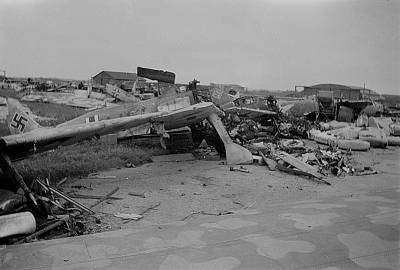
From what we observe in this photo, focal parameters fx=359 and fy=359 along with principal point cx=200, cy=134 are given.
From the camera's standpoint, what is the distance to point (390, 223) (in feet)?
17.4

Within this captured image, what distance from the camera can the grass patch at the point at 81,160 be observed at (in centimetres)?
1011

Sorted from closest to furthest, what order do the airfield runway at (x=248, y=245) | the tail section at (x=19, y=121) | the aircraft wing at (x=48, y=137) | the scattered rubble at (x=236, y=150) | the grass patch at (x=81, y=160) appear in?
1. the airfield runway at (x=248, y=245)
2. the scattered rubble at (x=236, y=150)
3. the aircraft wing at (x=48, y=137)
4. the tail section at (x=19, y=121)
5. the grass patch at (x=81, y=160)

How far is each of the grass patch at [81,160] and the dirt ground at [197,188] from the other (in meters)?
0.60

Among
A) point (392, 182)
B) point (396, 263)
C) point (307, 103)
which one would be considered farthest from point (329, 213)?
point (307, 103)

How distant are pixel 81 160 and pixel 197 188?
4473 mm

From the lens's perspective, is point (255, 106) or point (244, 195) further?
point (255, 106)

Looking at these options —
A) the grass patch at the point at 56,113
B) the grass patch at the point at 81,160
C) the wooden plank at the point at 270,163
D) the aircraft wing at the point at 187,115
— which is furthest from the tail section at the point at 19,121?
the grass patch at the point at 56,113

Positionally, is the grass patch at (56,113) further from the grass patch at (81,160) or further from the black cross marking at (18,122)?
the black cross marking at (18,122)

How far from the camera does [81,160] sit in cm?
1170

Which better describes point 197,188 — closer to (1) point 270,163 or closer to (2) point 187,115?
(1) point 270,163

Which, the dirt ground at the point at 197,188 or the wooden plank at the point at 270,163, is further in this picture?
the wooden plank at the point at 270,163

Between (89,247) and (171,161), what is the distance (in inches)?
334

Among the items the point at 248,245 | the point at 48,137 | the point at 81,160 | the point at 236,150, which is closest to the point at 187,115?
the point at 236,150

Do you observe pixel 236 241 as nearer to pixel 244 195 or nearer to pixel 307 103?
pixel 244 195
